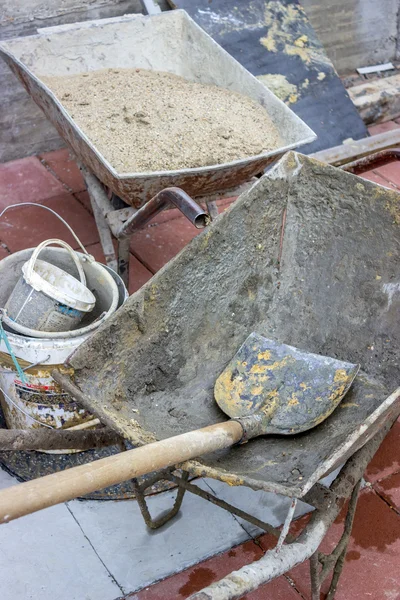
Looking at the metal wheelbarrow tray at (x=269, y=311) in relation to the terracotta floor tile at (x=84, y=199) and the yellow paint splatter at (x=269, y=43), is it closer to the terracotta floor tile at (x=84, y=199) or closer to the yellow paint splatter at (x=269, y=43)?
the terracotta floor tile at (x=84, y=199)

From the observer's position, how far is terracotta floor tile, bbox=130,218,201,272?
3.95 m

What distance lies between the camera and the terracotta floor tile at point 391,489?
2828 millimetres

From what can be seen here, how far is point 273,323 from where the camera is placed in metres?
2.62

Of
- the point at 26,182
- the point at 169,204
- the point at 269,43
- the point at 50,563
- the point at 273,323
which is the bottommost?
the point at 50,563

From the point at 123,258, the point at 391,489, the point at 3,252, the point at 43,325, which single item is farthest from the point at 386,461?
the point at 3,252

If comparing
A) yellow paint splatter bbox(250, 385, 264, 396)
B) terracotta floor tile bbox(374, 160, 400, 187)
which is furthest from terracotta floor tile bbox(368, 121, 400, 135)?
yellow paint splatter bbox(250, 385, 264, 396)

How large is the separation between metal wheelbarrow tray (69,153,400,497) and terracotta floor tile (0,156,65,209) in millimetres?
2159

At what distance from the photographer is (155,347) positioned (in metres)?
2.33

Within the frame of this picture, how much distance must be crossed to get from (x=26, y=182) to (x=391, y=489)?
2875 millimetres

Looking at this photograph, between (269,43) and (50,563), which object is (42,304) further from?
(269,43)

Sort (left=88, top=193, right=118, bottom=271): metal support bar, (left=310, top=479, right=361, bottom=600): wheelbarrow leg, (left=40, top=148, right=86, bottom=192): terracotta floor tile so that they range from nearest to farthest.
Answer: (left=310, top=479, right=361, bottom=600): wheelbarrow leg < (left=88, top=193, right=118, bottom=271): metal support bar < (left=40, top=148, right=86, bottom=192): terracotta floor tile

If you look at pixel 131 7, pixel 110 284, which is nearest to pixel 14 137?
pixel 131 7

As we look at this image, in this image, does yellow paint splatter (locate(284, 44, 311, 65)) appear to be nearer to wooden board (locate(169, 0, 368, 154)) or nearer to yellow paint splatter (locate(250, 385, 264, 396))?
wooden board (locate(169, 0, 368, 154))

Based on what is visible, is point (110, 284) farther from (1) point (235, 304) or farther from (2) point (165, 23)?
(2) point (165, 23)
